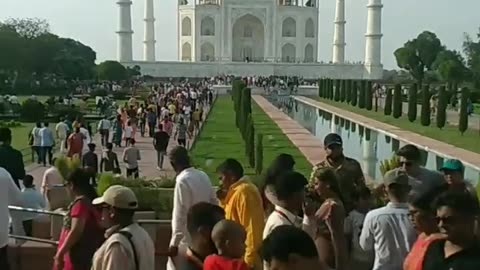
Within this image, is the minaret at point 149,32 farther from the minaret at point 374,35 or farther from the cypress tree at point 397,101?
the cypress tree at point 397,101

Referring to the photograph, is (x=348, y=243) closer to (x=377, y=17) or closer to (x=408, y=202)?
(x=408, y=202)

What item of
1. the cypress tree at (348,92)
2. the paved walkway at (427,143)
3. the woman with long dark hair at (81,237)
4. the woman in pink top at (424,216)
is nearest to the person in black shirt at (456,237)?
the woman in pink top at (424,216)

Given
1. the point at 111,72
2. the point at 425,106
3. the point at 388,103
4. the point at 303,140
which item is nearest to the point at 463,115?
the point at 425,106

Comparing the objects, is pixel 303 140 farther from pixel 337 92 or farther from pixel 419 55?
pixel 419 55

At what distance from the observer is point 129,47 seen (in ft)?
206

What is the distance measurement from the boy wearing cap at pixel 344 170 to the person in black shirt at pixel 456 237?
132 cm

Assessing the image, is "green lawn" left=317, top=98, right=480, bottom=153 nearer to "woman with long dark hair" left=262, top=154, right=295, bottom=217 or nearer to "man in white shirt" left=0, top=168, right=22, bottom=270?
"woman with long dark hair" left=262, top=154, right=295, bottom=217

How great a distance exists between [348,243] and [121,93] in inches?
1356

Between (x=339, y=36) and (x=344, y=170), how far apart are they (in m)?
60.8

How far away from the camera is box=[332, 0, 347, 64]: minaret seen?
64.6m

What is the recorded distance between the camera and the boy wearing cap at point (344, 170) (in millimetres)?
Result: 4410

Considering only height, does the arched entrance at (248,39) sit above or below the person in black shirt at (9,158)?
above

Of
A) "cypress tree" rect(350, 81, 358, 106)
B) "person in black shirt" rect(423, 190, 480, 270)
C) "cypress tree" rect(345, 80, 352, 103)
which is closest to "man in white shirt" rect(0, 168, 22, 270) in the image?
"person in black shirt" rect(423, 190, 480, 270)

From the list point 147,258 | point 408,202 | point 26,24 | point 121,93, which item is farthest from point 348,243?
point 26,24
